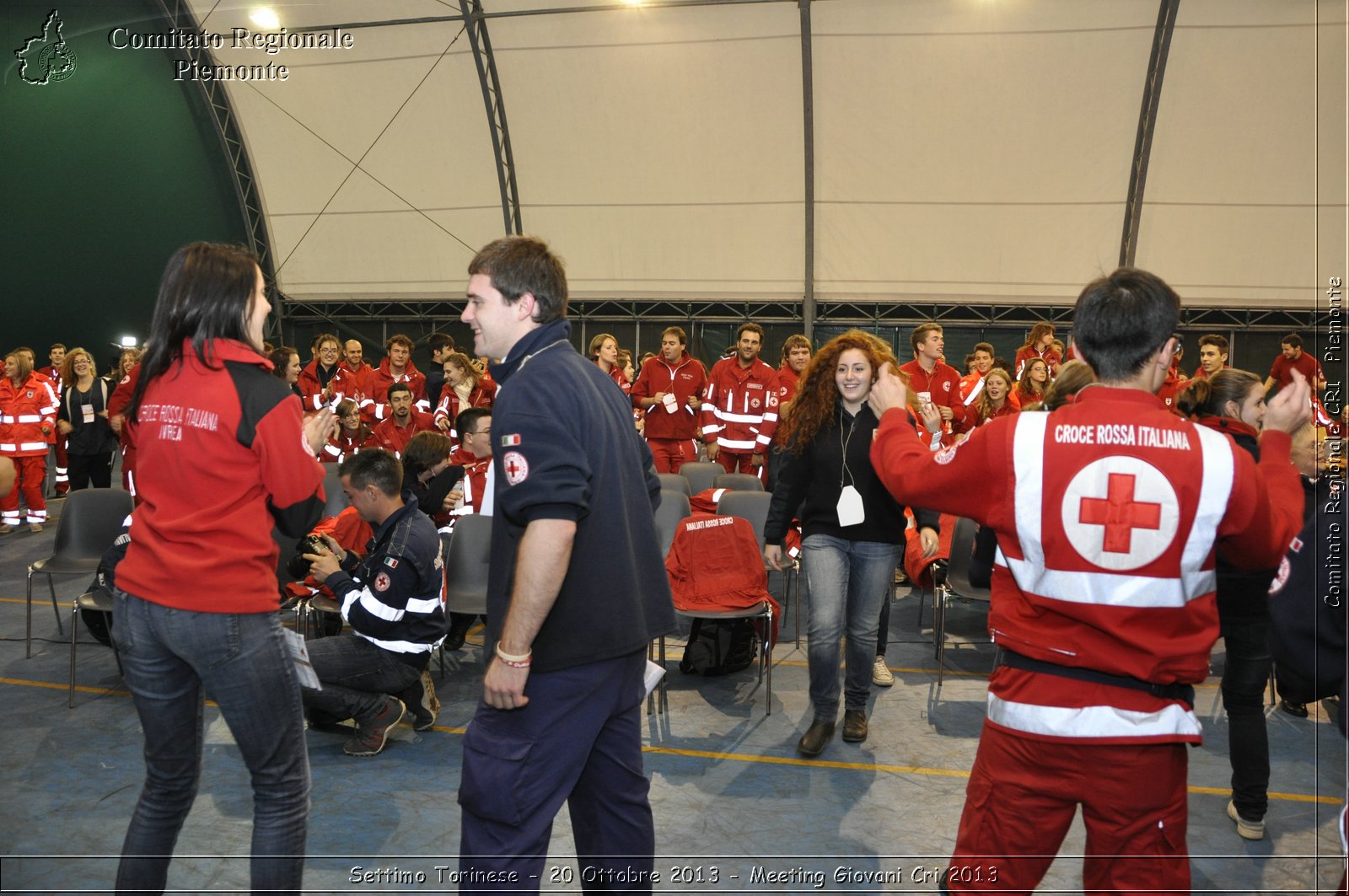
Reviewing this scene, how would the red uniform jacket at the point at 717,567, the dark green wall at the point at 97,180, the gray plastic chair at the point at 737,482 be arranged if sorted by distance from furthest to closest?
the dark green wall at the point at 97,180 < the gray plastic chair at the point at 737,482 < the red uniform jacket at the point at 717,567

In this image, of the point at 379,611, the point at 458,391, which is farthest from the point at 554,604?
the point at 458,391

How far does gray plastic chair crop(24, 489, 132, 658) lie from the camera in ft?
18.5

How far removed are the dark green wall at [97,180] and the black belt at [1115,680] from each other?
607 inches

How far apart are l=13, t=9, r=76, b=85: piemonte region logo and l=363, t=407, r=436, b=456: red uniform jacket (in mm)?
9010

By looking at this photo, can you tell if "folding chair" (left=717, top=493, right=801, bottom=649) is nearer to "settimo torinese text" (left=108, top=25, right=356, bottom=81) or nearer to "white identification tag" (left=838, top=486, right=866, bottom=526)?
"white identification tag" (left=838, top=486, right=866, bottom=526)

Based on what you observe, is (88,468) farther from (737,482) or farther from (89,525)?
(737,482)

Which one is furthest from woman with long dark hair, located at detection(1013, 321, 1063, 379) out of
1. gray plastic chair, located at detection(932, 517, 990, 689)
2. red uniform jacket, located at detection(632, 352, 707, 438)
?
gray plastic chair, located at detection(932, 517, 990, 689)

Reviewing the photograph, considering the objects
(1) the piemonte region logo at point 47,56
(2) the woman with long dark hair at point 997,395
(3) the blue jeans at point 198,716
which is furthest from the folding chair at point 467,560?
(1) the piemonte region logo at point 47,56

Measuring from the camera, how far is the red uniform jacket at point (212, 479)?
2.31m

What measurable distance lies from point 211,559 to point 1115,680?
6.64ft

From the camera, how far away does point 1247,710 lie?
141 inches

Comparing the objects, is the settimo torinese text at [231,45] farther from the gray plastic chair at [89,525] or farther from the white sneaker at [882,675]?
the white sneaker at [882,675]

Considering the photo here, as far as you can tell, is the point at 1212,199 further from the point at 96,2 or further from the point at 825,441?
the point at 96,2

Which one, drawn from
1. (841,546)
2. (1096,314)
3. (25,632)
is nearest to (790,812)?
(841,546)
